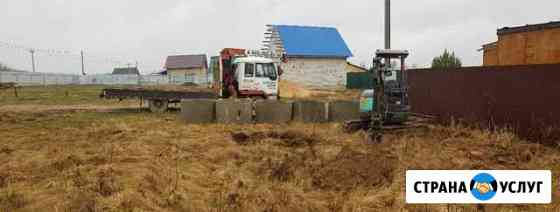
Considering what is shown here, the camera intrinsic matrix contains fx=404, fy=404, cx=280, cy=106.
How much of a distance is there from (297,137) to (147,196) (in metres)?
5.13

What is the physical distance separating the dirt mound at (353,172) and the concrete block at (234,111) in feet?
19.5

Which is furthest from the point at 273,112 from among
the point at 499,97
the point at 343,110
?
the point at 499,97

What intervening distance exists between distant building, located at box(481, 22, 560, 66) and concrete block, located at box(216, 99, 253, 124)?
9.87m

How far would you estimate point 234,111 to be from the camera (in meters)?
12.9

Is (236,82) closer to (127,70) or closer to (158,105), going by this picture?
(158,105)

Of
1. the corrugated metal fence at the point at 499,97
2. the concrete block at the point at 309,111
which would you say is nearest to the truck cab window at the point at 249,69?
the concrete block at the point at 309,111

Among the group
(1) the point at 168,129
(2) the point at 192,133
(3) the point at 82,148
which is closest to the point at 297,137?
(2) the point at 192,133

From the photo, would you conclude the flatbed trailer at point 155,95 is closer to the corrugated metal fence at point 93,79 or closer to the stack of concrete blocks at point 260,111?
the stack of concrete blocks at point 260,111

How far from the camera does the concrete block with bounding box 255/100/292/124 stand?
13.1 m

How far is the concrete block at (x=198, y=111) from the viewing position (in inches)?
511

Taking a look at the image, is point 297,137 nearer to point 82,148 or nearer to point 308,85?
point 82,148

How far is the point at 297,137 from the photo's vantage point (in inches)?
391

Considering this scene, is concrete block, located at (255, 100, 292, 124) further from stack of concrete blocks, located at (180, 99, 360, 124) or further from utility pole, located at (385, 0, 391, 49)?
utility pole, located at (385, 0, 391, 49)

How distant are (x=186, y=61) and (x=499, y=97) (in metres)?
66.8
